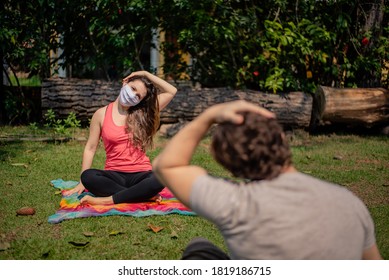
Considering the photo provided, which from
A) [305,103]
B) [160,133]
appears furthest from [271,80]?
[160,133]

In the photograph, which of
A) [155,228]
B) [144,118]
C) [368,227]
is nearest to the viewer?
[368,227]

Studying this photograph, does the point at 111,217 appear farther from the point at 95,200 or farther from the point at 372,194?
the point at 372,194

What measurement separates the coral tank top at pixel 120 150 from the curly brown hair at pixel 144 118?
2.6 inches

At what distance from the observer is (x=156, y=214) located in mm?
4602

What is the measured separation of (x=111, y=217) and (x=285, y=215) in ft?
9.04

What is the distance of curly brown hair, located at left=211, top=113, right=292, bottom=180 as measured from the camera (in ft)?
6.60

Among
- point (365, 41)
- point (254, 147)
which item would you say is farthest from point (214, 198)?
point (365, 41)

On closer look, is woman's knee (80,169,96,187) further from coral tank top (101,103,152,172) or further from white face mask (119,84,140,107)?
white face mask (119,84,140,107)

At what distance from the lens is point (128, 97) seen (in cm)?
479

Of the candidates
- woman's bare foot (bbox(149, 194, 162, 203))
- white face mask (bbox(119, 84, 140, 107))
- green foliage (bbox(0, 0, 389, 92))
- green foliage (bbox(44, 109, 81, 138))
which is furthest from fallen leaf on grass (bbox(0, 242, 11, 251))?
green foliage (bbox(0, 0, 389, 92))

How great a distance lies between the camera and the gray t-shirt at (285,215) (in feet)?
6.46

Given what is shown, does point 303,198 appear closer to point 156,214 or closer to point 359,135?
point 156,214

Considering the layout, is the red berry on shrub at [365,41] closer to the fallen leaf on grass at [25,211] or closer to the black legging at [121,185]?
the black legging at [121,185]

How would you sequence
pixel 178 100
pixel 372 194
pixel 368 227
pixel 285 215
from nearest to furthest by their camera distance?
pixel 285 215 → pixel 368 227 → pixel 372 194 → pixel 178 100
